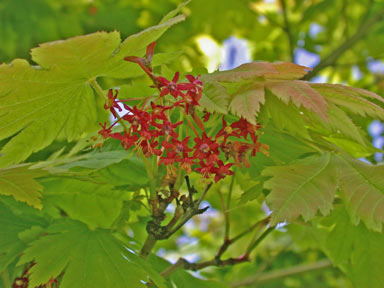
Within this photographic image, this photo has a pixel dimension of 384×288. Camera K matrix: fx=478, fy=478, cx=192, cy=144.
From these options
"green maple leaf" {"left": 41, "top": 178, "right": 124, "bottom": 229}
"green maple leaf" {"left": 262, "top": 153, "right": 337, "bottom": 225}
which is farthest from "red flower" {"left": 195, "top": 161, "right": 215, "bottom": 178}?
"green maple leaf" {"left": 41, "top": 178, "right": 124, "bottom": 229}

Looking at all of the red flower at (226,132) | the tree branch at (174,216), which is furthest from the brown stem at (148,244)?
the red flower at (226,132)

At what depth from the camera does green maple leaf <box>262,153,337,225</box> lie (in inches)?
33.7

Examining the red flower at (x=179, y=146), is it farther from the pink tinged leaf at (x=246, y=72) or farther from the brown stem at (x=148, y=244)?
the brown stem at (x=148, y=244)

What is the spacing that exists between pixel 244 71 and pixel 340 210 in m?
0.54

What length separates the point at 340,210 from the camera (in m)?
1.19

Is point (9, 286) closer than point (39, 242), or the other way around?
point (39, 242)

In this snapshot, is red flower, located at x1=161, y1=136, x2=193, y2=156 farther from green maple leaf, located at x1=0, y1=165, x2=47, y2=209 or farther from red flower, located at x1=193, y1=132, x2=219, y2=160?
green maple leaf, located at x1=0, y1=165, x2=47, y2=209

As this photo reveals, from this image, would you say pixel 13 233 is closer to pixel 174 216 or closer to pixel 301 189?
pixel 174 216

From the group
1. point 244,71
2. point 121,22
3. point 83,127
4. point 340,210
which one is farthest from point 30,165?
point 121,22

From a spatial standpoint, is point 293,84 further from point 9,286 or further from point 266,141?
point 9,286

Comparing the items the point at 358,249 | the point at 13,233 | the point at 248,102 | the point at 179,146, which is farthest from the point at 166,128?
the point at 358,249

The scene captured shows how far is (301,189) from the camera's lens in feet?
2.96

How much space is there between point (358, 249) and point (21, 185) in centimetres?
80

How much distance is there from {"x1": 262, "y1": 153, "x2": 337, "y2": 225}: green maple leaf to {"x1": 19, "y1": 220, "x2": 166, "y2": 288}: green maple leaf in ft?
1.05
